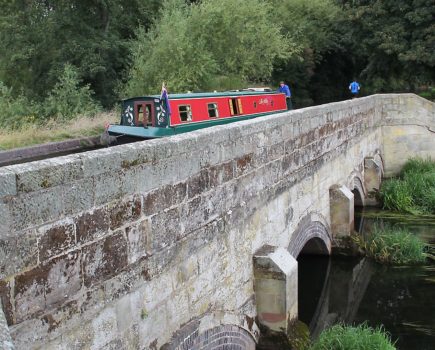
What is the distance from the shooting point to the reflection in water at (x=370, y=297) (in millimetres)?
7922

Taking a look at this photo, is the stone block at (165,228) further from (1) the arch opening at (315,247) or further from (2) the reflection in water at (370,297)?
(1) the arch opening at (315,247)

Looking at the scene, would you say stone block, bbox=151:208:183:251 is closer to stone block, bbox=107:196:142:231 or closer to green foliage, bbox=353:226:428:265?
stone block, bbox=107:196:142:231

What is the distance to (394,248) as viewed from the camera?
10.2 metres

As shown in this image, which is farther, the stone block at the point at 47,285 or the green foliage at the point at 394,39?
the green foliage at the point at 394,39

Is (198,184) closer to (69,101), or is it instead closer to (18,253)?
(18,253)

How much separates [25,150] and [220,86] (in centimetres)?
1013

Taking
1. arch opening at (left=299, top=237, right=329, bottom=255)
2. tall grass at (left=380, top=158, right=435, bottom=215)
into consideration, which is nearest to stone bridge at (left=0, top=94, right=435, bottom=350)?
arch opening at (left=299, top=237, right=329, bottom=255)

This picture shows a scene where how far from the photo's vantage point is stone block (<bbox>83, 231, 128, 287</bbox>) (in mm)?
3201

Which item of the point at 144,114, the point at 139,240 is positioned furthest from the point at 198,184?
the point at 144,114

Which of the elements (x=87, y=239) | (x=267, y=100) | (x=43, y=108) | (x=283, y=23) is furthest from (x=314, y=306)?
(x=283, y=23)

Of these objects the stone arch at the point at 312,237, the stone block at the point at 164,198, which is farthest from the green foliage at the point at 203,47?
the stone block at the point at 164,198

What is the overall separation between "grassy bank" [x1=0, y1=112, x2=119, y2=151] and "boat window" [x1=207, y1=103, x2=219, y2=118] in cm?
511

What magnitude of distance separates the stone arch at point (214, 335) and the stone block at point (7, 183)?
5.99 feet

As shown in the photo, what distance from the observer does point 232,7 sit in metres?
21.5
